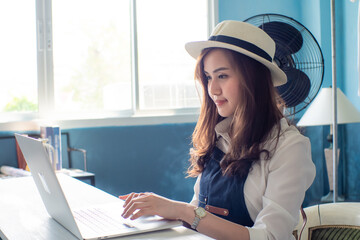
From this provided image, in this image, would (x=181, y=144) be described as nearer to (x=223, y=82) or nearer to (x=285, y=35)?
(x=285, y=35)

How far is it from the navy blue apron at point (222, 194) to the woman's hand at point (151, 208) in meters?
0.24

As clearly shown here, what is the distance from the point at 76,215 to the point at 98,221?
0.11 metres

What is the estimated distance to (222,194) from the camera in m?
1.48

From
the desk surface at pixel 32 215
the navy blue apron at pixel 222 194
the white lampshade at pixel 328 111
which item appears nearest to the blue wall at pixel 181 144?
the white lampshade at pixel 328 111

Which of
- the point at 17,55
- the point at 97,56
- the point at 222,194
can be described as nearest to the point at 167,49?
the point at 97,56

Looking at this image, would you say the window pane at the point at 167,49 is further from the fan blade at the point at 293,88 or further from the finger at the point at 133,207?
the finger at the point at 133,207

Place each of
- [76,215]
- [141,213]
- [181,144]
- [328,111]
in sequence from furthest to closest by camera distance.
Result: [181,144], [328,111], [76,215], [141,213]

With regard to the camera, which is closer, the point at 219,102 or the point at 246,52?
the point at 246,52

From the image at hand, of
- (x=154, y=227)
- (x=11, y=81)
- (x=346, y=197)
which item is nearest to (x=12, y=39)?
(x=11, y=81)

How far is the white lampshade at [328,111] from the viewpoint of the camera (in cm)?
312

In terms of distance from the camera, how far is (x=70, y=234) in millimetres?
1194

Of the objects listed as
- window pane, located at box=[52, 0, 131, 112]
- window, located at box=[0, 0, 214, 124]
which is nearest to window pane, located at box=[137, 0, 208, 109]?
window, located at box=[0, 0, 214, 124]

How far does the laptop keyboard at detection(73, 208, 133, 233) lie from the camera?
47.0 inches

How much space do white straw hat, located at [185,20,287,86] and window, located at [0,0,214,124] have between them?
1.79 meters
